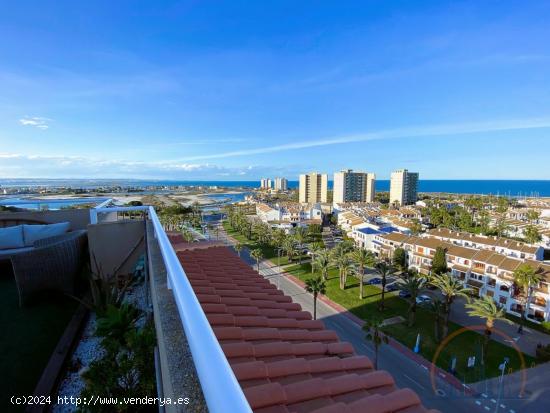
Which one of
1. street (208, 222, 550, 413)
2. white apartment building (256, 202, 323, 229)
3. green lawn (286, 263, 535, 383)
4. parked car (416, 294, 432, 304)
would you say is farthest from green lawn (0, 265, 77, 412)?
white apartment building (256, 202, 323, 229)

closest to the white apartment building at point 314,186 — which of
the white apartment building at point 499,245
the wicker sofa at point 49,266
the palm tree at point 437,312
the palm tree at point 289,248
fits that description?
the white apartment building at point 499,245

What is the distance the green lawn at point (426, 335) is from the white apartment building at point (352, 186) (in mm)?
74671

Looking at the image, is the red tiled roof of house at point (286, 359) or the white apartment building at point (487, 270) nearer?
the red tiled roof of house at point (286, 359)

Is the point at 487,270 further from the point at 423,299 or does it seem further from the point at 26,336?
the point at 26,336

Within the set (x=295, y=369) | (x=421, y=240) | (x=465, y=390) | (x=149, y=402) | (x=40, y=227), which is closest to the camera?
(x=295, y=369)

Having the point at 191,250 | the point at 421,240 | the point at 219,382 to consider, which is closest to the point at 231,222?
the point at 421,240

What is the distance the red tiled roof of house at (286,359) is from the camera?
6.31 feet

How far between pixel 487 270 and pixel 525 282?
12.4 feet

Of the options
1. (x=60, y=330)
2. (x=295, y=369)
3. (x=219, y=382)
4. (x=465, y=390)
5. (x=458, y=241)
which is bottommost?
(x=465, y=390)

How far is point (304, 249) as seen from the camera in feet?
128

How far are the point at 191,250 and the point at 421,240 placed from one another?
30680 mm

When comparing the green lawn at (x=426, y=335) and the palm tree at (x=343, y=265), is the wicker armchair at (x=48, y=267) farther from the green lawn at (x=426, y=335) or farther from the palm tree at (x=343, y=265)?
the palm tree at (x=343, y=265)

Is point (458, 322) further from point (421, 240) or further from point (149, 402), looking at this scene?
point (149, 402)

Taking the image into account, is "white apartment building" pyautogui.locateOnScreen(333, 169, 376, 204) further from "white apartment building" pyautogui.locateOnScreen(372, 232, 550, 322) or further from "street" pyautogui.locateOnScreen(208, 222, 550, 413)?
"street" pyautogui.locateOnScreen(208, 222, 550, 413)
